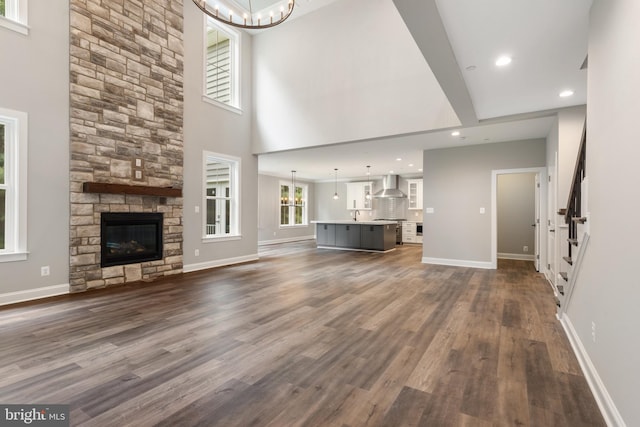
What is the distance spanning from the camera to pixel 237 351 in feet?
8.63

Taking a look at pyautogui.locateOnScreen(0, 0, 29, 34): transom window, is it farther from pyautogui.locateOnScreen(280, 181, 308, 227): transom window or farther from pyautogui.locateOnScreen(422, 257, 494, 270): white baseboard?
pyautogui.locateOnScreen(280, 181, 308, 227): transom window

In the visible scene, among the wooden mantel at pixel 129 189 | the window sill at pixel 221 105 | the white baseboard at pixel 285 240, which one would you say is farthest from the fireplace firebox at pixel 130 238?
the white baseboard at pixel 285 240

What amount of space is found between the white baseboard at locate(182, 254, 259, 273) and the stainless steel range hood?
6.07m

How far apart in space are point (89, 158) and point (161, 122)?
4.52ft

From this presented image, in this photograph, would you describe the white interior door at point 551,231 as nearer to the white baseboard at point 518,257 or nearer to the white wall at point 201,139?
the white baseboard at point 518,257

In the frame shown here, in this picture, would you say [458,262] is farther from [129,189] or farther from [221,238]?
[129,189]

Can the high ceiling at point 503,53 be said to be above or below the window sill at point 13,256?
above

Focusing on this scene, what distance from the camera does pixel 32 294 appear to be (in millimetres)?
4168

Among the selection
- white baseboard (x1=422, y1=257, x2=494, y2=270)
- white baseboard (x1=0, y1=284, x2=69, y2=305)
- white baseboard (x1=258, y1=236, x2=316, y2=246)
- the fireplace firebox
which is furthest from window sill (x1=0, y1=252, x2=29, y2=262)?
white baseboard (x1=258, y1=236, x2=316, y2=246)

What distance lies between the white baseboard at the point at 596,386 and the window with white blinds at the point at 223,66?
22.8ft

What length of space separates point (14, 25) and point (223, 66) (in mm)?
3707

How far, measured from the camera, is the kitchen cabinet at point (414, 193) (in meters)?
11.9

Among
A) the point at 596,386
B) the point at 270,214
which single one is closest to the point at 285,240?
the point at 270,214

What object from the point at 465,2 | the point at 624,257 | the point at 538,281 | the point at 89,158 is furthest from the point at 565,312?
the point at 89,158
